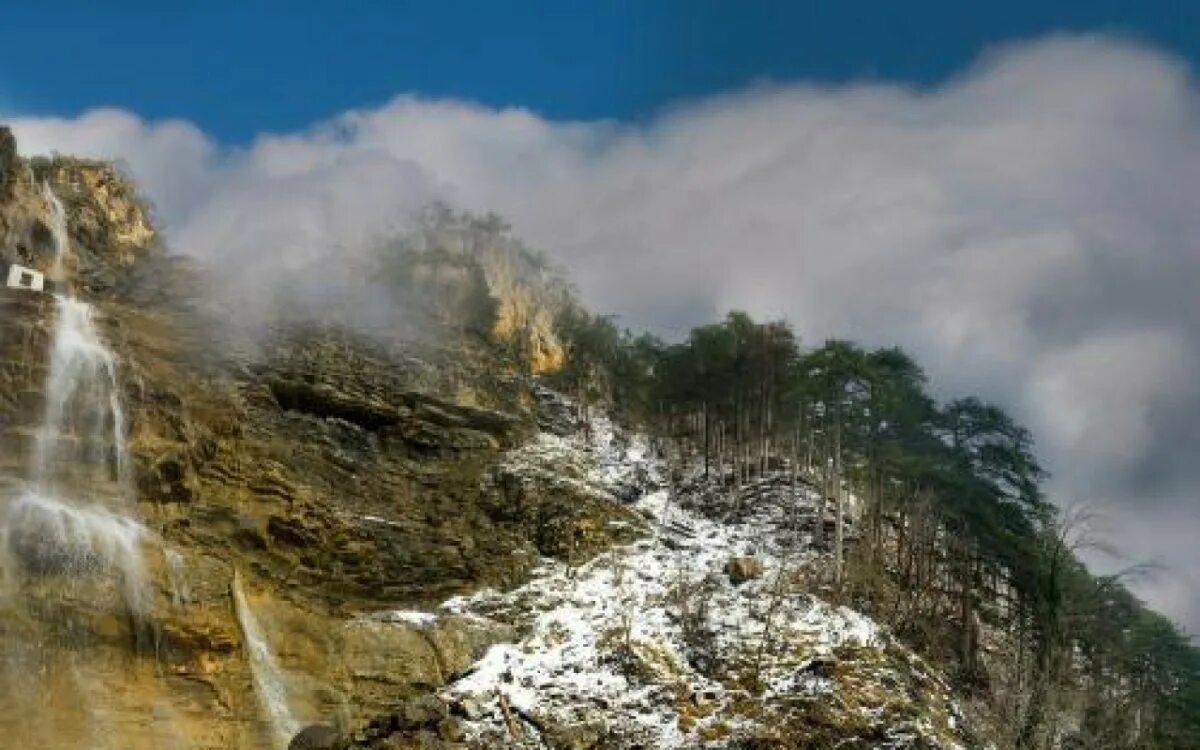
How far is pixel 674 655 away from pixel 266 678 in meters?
12.4

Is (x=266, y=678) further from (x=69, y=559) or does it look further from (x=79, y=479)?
(x=79, y=479)

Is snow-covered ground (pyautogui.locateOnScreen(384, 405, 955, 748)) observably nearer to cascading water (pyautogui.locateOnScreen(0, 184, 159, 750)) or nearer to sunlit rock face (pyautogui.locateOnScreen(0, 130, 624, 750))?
sunlit rock face (pyautogui.locateOnScreen(0, 130, 624, 750))

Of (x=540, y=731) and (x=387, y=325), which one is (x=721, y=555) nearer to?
(x=540, y=731)

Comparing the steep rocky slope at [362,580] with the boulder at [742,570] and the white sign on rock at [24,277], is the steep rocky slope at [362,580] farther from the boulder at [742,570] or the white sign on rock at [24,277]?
the white sign on rock at [24,277]

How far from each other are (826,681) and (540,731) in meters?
8.76

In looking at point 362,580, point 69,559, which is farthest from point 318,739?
point 362,580

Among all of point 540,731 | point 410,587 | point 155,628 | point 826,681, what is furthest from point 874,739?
point 155,628

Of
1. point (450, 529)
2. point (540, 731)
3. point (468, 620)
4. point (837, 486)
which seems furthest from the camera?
point (837, 486)

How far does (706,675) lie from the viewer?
114 feet

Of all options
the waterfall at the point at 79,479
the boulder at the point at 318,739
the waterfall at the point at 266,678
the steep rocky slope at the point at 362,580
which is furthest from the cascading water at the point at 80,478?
the boulder at the point at 318,739

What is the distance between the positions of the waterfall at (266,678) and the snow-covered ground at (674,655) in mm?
4588

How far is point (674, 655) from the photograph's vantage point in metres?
35.6

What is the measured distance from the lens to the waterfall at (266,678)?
99.3 ft

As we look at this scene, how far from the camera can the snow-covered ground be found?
31844 millimetres
